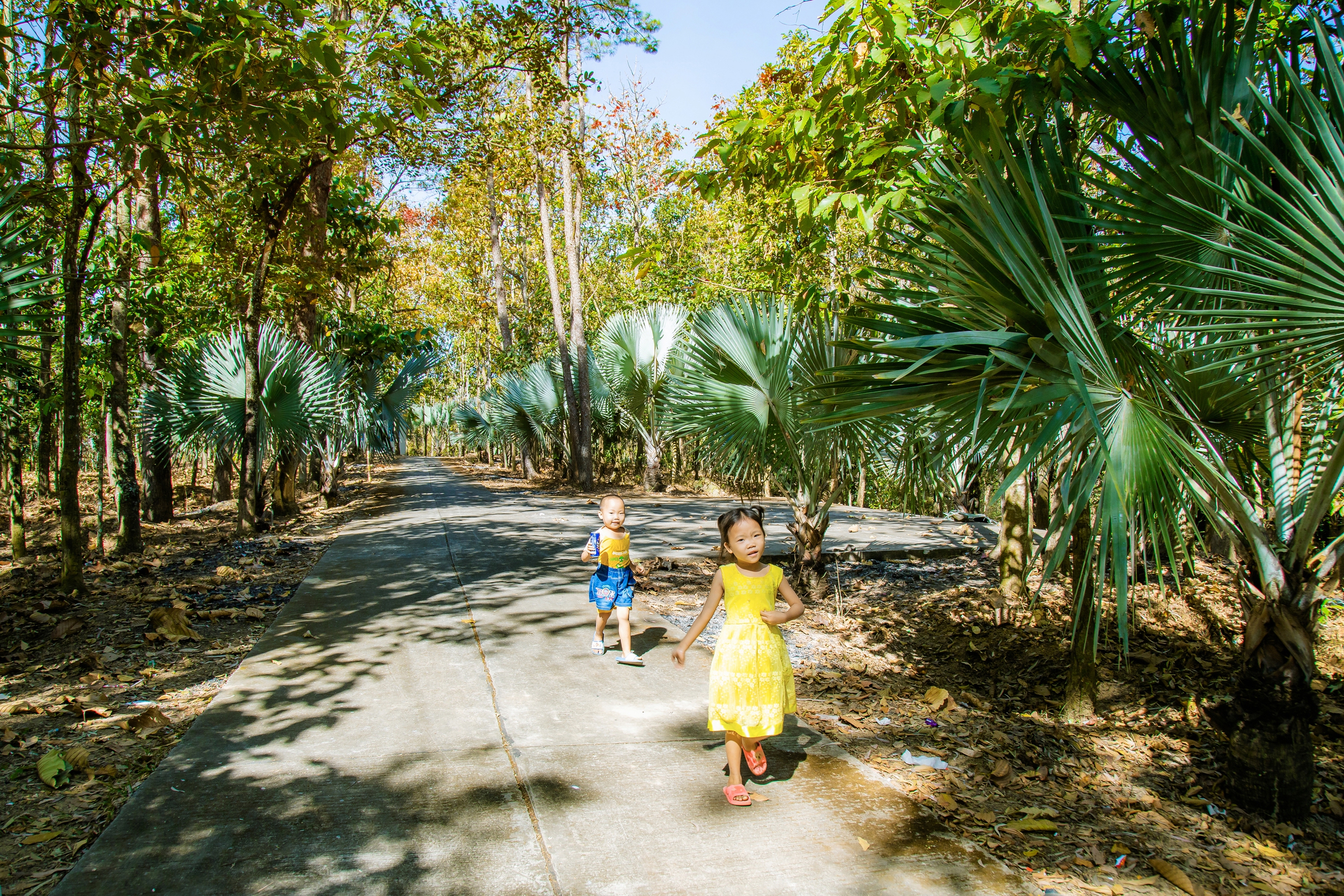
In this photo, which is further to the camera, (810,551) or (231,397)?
(231,397)

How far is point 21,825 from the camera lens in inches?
117

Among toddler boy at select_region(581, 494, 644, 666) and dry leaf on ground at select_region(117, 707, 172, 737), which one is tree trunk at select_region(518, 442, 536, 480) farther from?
dry leaf on ground at select_region(117, 707, 172, 737)

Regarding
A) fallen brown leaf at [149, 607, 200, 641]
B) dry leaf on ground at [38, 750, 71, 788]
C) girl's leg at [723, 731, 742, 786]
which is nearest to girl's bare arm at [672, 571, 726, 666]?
girl's leg at [723, 731, 742, 786]

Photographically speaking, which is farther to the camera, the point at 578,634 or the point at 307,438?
the point at 307,438

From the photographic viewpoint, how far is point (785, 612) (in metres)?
3.39

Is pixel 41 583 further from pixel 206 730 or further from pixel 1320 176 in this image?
pixel 1320 176

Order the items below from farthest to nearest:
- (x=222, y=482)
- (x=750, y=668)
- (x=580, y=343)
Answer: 1. (x=580, y=343)
2. (x=222, y=482)
3. (x=750, y=668)

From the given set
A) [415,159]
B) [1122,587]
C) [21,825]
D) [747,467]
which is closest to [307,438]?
[415,159]

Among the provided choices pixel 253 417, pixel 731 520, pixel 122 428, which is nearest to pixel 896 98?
pixel 731 520

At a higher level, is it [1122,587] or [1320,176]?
[1320,176]

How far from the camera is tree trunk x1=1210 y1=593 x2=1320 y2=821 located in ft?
10.2

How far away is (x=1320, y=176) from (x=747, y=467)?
5.02 metres

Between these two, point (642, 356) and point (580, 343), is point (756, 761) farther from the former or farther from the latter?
point (580, 343)

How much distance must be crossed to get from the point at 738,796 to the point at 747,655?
1.75 feet
